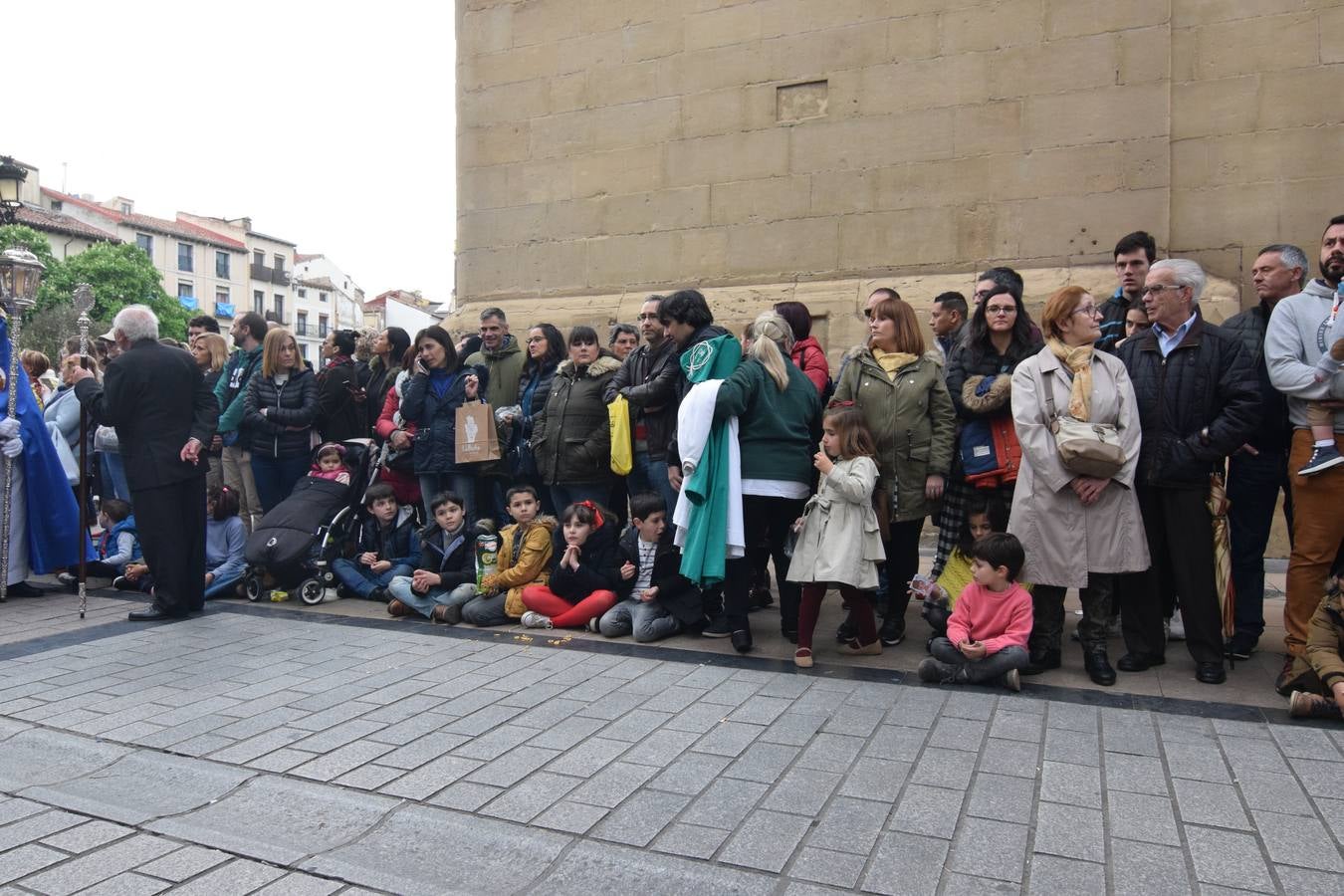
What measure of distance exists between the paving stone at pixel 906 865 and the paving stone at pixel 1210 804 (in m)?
0.86

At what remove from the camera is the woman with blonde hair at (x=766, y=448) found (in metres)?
5.30

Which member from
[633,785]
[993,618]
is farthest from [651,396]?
[633,785]

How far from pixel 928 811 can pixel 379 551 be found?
5.09m

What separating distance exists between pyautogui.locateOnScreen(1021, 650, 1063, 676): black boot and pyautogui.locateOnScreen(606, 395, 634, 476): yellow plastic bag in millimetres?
2706

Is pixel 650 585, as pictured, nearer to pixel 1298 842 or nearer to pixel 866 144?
pixel 1298 842

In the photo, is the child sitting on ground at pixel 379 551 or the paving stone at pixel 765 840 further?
the child sitting on ground at pixel 379 551

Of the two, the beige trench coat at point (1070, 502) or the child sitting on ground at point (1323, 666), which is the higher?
the beige trench coat at point (1070, 502)

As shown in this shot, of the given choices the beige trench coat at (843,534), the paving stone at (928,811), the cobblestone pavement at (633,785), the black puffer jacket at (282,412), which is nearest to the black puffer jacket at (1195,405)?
the cobblestone pavement at (633,785)

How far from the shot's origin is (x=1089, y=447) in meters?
4.51

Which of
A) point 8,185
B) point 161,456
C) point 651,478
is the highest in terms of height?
point 8,185

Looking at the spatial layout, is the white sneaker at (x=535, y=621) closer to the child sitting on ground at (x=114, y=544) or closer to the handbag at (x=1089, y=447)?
the handbag at (x=1089, y=447)

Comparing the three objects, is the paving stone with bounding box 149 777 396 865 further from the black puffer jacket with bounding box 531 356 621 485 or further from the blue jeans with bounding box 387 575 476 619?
the black puffer jacket with bounding box 531 356 621 485

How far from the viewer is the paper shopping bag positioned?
6.98 meters

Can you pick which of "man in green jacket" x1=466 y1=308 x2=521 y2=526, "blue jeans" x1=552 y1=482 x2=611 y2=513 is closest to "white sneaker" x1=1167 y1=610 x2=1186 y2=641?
"blue jeans" x1=552 y1=482 x2=611 y2=513
